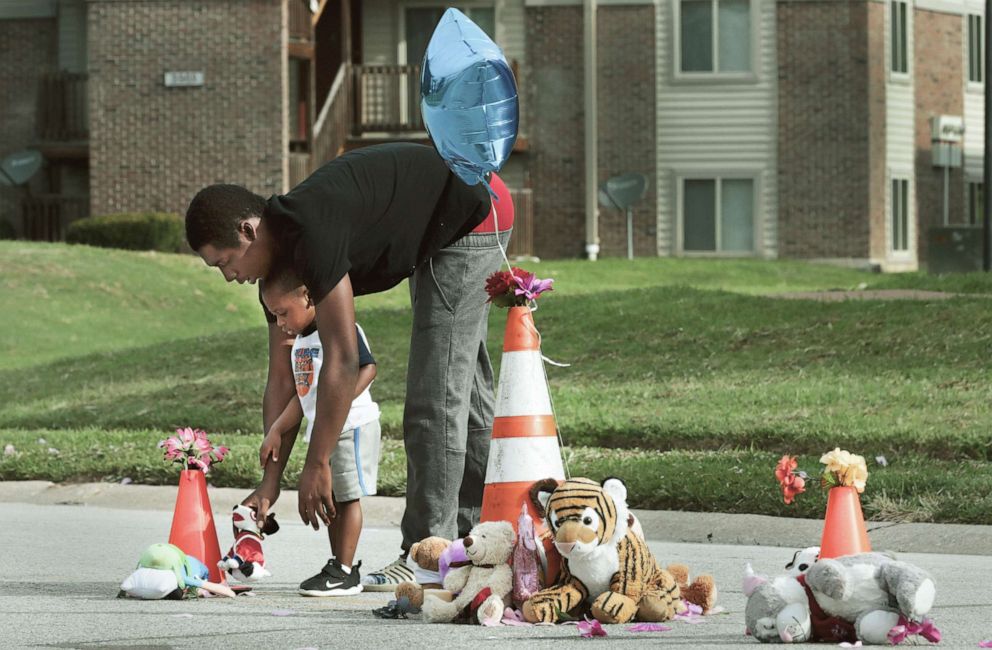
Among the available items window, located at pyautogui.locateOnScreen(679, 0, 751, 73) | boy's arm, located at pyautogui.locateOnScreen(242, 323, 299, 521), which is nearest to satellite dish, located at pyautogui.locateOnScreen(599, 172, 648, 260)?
window, located at pyautogui.locateOnScreen(679, 0, 751, 73)

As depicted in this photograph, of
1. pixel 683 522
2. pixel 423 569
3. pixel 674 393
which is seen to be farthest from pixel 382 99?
pixel 423 569

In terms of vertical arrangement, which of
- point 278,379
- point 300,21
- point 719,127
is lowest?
point 278,379

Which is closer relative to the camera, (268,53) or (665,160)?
(268,53)

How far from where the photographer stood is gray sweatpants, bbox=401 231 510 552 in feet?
21.0

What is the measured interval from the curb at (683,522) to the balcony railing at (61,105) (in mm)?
23155

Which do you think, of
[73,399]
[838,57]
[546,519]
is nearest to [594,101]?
[838,57]

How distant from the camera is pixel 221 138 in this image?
1198 inches

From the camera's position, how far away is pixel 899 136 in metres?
33.7

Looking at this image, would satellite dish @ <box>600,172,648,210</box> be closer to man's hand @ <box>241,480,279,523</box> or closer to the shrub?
the shrub

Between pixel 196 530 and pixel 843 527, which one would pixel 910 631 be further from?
pixel 196 530

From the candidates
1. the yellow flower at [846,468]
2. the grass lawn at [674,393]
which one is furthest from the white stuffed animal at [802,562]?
the grass lawn at [674,393]

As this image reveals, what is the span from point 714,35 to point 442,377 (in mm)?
27573

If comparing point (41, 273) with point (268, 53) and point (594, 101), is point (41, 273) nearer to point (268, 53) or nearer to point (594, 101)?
point (268, 53)

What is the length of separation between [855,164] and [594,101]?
16.3 feet
